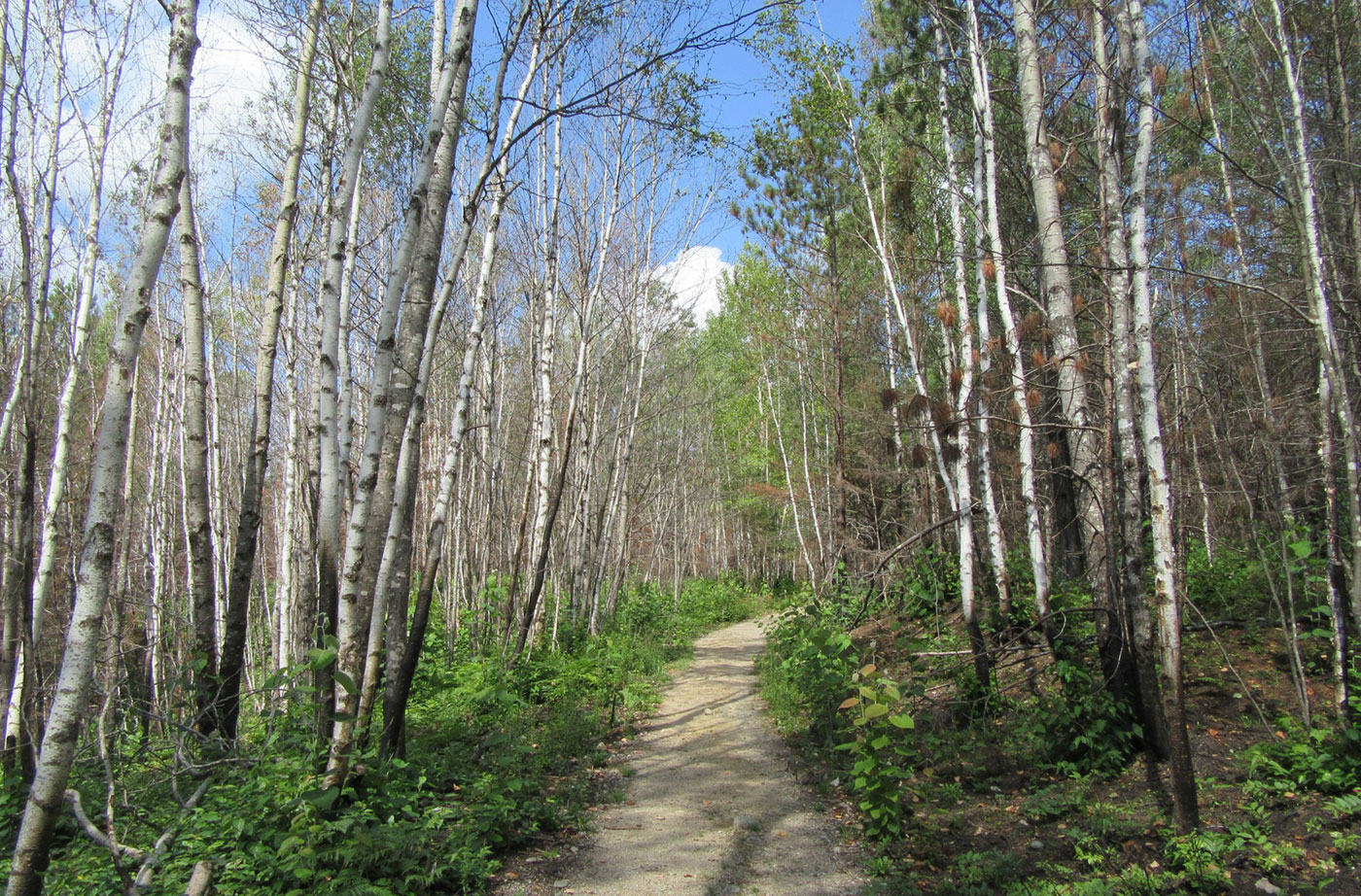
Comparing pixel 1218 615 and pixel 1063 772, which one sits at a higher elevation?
pixel 1218 615

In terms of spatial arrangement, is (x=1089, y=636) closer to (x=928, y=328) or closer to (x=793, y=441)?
(x=928, y=328)

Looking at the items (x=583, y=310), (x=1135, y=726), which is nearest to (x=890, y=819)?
(x=1135, y=726)

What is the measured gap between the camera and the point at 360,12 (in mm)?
7320

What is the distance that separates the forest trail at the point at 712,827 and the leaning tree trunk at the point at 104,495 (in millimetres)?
2435

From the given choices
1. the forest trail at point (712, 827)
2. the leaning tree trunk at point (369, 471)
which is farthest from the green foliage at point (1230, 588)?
the leaning tree trunk at point (369, 471)

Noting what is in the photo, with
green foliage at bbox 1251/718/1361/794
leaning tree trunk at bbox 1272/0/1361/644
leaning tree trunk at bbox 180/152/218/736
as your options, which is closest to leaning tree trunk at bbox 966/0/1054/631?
green foliage at bbox 1251/718/1361/794

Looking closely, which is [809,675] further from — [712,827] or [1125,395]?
[1125,395]

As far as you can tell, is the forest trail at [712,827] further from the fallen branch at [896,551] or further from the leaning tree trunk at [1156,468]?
the leaning tree trunk at [1156,468]

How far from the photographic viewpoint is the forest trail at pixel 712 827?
12.9 feet

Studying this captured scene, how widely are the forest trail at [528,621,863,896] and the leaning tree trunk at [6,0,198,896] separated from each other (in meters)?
2.44

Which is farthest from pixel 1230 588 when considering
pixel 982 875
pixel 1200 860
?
pixel 982 875

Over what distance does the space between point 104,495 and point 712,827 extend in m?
4.09

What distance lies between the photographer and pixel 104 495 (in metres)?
2.77

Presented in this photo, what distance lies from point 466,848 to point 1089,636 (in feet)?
16.7
